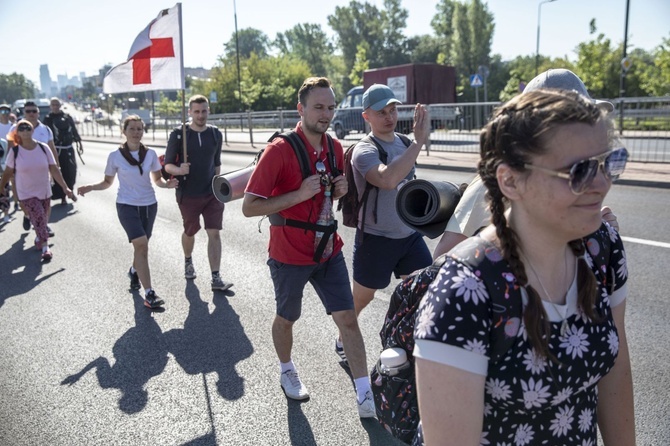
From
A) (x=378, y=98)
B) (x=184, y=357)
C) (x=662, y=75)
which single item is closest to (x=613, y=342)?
(x=378, y=98)

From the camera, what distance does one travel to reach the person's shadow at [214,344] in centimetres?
410

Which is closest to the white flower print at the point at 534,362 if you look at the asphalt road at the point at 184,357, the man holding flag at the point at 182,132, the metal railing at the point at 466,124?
the asphalt road at the point at 184,357

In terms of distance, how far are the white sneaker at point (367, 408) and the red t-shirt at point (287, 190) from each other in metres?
0.88

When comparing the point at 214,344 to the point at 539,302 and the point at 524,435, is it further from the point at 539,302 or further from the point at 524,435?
the point at 539,302

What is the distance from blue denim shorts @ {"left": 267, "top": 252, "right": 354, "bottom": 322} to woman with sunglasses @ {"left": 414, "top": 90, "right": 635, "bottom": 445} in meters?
2.20

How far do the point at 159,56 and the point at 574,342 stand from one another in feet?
19.2

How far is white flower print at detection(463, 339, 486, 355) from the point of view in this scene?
1.32 metres

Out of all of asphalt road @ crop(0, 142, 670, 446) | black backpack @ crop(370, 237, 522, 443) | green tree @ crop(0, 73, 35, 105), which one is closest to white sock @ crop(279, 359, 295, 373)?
asphalt road @ crop(0, 142, 670, 446)

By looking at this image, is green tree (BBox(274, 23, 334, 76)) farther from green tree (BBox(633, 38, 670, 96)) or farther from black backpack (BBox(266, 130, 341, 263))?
black backpack (BBox(266, 130, 341, 263))

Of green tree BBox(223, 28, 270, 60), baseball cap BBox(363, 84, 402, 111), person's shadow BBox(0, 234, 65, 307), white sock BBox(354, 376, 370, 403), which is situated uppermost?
green tree BBox(223, 28, 270, 60)

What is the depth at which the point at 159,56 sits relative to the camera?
6320mm

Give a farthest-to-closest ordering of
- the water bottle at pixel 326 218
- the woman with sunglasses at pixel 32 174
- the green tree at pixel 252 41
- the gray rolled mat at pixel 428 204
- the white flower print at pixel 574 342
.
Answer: the green tree at pixel 252 41 < the woman with sunglasses at pixel 32 174 < the water bottle at pixel 326 218 < the gray rolled mat at pixel 428 204 < the white flower print at pixel 574 342

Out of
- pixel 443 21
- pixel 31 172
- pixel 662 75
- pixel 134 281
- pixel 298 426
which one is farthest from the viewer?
pixel 443 21

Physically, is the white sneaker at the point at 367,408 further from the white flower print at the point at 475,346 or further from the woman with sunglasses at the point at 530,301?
the white flower print at the point at 475,346
